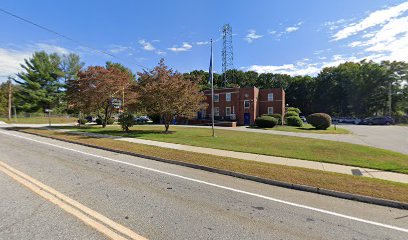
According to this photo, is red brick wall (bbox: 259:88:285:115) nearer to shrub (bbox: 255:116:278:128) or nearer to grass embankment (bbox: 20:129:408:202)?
shrub (bbox: 255:116:278:128)

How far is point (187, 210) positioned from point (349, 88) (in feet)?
258

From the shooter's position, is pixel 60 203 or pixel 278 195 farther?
pixel 278 195

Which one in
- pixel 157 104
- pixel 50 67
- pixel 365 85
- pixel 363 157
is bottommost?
pixel 363 157

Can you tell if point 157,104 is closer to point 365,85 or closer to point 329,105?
point 365,85

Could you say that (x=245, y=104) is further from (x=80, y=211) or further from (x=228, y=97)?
(x=80, y=211)

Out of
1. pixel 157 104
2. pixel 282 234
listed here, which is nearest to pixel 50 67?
pixel 157 104

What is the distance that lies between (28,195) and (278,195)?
5.85 meters

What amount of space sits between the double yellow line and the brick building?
124 feet

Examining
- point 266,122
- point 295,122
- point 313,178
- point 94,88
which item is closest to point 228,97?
point 295,122

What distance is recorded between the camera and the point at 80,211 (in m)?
4.91

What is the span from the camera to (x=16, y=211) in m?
4.89

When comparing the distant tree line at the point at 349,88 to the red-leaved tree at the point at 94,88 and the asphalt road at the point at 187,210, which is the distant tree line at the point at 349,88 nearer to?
the red-leaved tree at the point at 94,88

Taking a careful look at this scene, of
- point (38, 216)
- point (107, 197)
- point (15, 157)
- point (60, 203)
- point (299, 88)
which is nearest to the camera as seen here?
point (38, 216)

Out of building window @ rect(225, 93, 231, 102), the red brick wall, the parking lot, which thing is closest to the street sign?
building window @ rect(225, 93, 231, 102)
